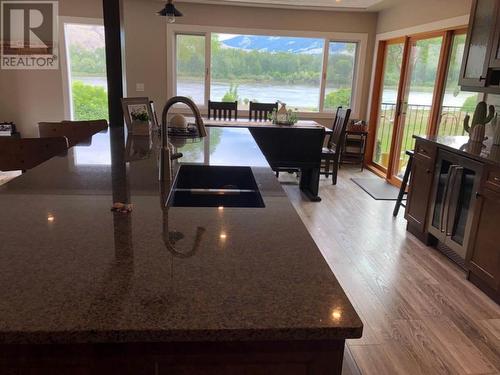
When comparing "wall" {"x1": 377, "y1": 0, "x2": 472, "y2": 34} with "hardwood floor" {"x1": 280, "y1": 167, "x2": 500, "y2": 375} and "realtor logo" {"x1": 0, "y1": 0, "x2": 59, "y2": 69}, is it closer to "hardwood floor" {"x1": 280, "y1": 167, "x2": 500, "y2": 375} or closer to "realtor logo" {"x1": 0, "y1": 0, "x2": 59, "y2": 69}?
"hardwood floor" {"x1": 280, "y1": 167, "x2": 500, "y2": 375}

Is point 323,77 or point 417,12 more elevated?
point 417,12

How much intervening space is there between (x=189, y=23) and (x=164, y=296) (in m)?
6.12

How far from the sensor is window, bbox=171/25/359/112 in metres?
6.40

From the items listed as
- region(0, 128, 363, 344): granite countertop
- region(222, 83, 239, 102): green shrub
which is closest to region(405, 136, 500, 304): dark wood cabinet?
region(0, 128, 363, 344): granite countertop

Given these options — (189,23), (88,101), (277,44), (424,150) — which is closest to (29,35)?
(88,101)

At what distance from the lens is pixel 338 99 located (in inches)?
267

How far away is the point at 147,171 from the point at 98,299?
1.09 meters

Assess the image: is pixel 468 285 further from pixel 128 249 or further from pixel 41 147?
pixel 41 147

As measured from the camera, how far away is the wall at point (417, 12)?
14.1ft

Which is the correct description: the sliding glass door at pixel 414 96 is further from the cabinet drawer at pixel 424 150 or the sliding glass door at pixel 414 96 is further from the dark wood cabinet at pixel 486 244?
the dark wood cabinet at pixel 486 244

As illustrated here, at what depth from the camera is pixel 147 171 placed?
180 cm

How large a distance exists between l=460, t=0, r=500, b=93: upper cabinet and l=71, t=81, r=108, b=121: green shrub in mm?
5236

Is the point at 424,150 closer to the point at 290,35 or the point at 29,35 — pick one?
the point at 290,35

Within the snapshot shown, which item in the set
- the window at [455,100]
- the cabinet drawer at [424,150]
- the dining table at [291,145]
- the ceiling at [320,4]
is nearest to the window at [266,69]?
the ceiling at [320,4]
